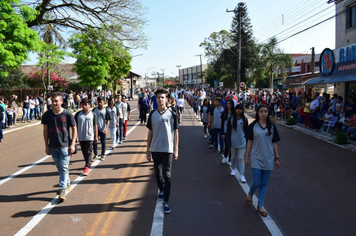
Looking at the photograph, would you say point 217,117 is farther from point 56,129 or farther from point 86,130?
point 56,129

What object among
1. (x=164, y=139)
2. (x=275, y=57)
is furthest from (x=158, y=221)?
Answer: (x=275, y=57)

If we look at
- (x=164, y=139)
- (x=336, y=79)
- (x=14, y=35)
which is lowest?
(x=164, y=139)

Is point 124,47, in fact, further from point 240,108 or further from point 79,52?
point 240,108

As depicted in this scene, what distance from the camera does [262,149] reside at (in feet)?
15.6

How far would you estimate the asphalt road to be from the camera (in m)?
4.38

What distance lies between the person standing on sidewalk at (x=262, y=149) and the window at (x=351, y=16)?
15.2 m

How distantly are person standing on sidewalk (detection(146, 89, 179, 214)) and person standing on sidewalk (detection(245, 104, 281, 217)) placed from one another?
1217 mm

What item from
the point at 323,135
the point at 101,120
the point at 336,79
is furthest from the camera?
the point at 336,79

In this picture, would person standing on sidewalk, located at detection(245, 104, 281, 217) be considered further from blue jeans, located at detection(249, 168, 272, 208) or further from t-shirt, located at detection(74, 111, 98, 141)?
t-shirt, located at detection(74, 111, 98, 141)

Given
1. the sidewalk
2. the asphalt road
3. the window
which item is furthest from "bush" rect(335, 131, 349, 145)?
the window

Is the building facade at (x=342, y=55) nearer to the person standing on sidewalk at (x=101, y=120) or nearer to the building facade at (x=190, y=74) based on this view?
the person standing on sidewalk at (x=101, y=120)

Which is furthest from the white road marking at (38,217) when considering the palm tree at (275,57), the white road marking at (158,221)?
the palm tree at (275,57)

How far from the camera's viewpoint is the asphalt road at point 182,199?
4375 millimetres

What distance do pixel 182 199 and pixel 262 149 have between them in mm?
1703
